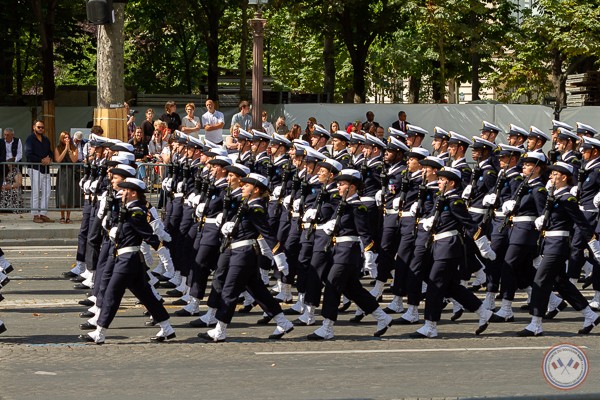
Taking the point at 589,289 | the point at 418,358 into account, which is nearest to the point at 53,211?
the point at 589,289

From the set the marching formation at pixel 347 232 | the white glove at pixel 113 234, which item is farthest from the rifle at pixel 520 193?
the white glove at pixel 113 234

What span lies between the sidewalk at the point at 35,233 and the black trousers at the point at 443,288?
10.4m

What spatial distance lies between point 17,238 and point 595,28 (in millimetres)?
21521

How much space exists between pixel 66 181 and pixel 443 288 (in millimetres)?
11675

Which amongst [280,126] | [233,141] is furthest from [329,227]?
[280,126]

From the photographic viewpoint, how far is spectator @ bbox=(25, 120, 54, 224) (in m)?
22.9

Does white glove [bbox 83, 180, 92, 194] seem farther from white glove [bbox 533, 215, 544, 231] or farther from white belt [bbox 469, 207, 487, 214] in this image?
A: white glove [bbox 533, 215, 544, 231]

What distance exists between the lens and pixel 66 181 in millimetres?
22969

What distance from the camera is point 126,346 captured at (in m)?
12.3

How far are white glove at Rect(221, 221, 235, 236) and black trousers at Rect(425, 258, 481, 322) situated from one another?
7.43 ft

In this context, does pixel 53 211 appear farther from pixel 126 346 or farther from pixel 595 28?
pixel 595 28

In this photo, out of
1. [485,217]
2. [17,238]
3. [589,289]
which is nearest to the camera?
[485,217]

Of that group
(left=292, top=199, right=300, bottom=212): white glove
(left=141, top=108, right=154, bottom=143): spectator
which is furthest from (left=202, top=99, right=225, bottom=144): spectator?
(left=292, top=199, right=300, bottom=212): white glove

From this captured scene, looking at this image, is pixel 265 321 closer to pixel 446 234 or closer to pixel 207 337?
pixel 207 337
